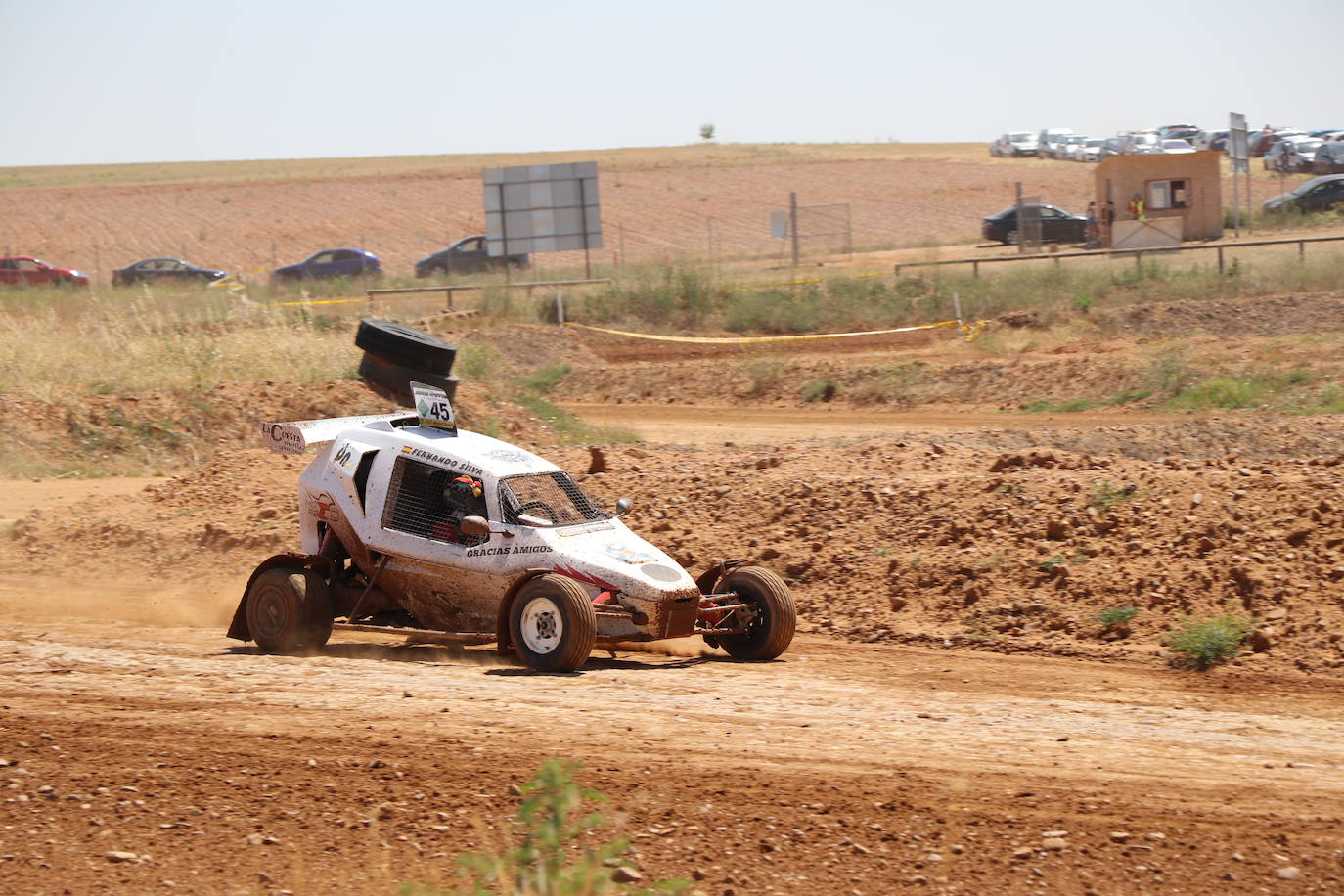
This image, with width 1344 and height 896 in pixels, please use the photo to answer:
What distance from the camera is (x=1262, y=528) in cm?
1239

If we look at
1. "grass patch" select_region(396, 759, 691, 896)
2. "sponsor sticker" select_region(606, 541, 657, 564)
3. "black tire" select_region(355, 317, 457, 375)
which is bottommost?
"grass patch" select_region(396, 759, 691, 896)

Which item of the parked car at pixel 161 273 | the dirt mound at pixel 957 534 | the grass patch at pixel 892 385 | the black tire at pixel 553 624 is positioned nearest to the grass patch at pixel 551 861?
the black tire at pixel 553 624

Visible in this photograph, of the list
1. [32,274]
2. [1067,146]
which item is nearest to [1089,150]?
[1067,146]

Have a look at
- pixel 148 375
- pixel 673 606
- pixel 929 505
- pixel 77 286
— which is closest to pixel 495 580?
pixel 673 606

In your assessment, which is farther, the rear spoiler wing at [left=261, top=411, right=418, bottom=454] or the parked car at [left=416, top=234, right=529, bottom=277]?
the parked car at [left=416, top=234, right=529, bottom=277]

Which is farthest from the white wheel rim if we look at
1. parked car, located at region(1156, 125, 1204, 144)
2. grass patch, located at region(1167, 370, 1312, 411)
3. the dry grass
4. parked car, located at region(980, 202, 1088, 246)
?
parked car, located at region(1156, 125, 1204, 144)

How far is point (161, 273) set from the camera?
45.9m

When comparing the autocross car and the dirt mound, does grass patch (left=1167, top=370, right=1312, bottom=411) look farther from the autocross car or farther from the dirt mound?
the autocross car

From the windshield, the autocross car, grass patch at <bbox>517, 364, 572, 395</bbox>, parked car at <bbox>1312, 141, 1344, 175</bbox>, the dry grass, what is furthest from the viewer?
parked car at <bbox>1312, 141, 1344, 175</bbox>

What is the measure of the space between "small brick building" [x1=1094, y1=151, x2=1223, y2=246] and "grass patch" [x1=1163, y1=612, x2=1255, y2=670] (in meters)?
36.2

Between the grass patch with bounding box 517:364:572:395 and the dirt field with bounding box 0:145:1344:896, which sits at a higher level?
the grass patch with bounding box 517:364:572:395

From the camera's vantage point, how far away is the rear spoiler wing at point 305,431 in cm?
1171

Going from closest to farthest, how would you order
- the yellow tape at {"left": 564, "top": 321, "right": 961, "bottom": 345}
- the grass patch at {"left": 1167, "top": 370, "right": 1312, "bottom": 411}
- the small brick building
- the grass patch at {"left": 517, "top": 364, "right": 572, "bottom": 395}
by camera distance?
the grass patch at {"left": 1167, "top": 370, "right": 1312, "bottom": 411}
the grass patch at {"left": 517, "top": 364, "right": 572, "bottom": 395}
the yellow tape at {"left": 564, "top": 321, "right": 961, "bottom": 345}
the small brick building

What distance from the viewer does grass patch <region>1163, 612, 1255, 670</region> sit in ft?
34.8
